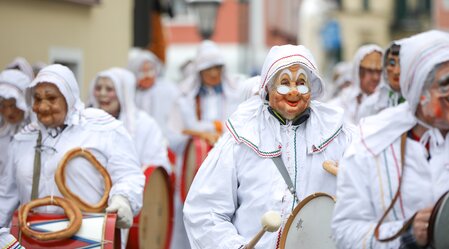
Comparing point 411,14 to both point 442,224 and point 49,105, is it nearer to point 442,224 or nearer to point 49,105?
point 49,105

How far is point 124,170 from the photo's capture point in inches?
307

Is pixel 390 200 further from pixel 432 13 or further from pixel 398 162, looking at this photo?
pixel 432 13

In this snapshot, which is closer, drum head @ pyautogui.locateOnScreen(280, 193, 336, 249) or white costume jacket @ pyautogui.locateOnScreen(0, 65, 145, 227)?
drum head @ pyautogui.locateOnScreen(280, 193, 336, 249)

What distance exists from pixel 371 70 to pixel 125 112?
90.3 inches

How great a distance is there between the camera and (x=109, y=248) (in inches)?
278

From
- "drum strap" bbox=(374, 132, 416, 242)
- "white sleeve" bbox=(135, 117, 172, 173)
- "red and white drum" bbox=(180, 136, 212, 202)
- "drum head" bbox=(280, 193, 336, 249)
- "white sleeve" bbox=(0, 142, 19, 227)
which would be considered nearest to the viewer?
"drum strap" bbox=(374, 132, 416, 242)

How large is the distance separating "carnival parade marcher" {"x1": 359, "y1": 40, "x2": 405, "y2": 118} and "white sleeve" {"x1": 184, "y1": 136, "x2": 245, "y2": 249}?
311 cm

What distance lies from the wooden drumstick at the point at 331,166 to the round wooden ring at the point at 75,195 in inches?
66.4

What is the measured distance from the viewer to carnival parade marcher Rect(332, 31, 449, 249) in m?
5.04

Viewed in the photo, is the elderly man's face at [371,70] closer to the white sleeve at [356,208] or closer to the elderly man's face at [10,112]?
the elderly man's face at [10,112]

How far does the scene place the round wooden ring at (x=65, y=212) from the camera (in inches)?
276

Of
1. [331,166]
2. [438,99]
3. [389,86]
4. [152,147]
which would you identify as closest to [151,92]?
[152,147]

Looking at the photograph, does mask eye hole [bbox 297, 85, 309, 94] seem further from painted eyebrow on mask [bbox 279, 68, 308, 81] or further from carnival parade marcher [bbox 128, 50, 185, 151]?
carnival parade marcher [bbox 128, 50, 185, 151]

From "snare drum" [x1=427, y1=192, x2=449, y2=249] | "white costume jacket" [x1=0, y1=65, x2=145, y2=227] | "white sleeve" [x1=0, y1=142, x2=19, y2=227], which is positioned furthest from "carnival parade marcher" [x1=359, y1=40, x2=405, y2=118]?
"snare drum" [x1=427, y1=192, x2=449, y2=249]
